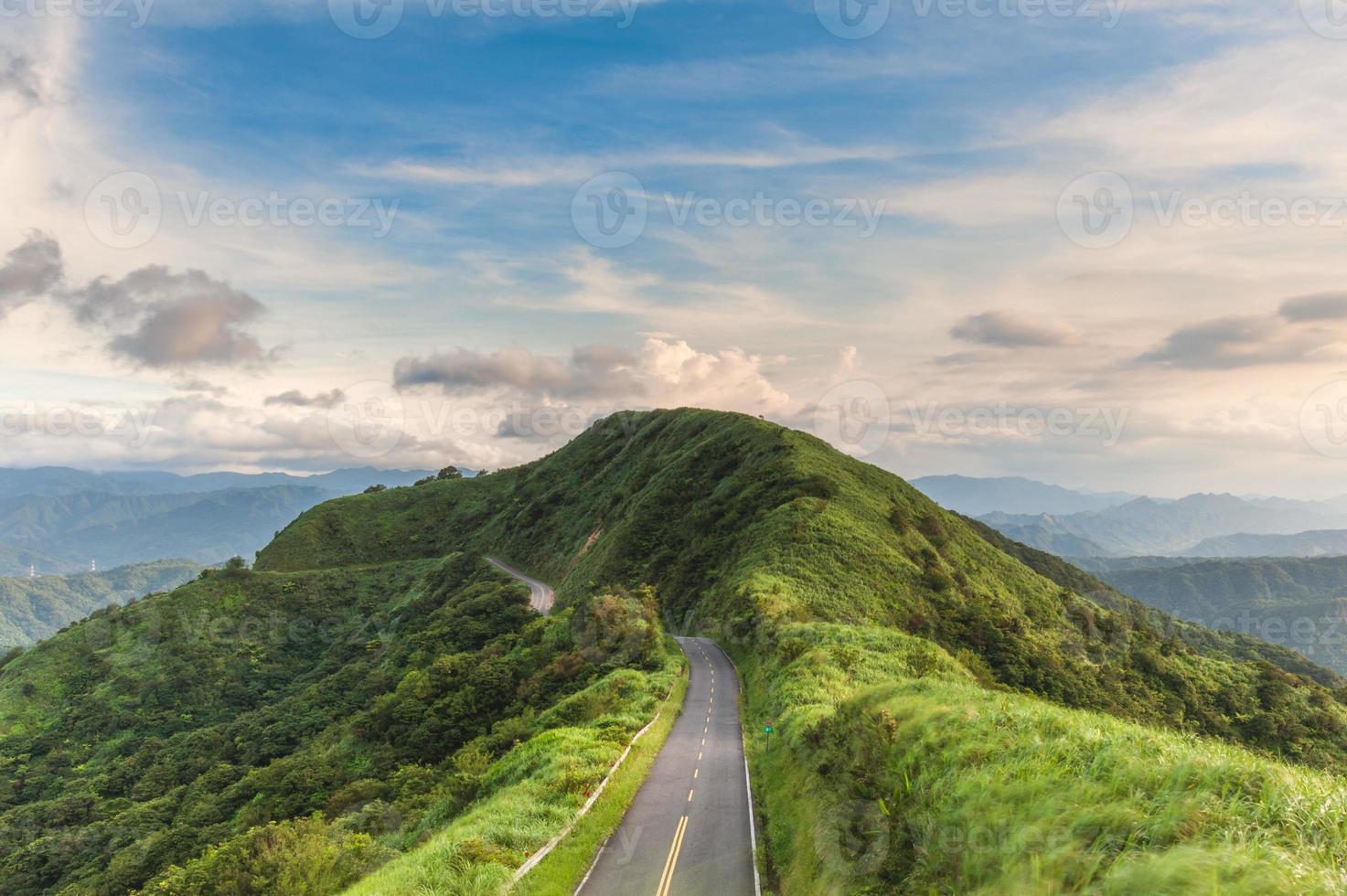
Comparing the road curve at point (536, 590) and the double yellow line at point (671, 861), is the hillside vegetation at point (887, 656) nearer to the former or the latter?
the road curve at point (536, 590)

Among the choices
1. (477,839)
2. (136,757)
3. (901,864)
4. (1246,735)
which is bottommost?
(136,757)

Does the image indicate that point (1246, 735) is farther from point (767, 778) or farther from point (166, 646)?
point (166, 646)

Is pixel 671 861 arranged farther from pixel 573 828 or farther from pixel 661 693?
pixel 661 693

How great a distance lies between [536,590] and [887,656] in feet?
228

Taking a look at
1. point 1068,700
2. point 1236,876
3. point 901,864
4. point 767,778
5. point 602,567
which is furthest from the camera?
point 602,567

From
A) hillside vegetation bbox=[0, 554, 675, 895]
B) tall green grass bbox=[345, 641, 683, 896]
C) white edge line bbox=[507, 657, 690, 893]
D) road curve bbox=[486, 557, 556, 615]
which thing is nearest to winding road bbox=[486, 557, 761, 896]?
white edge line bbox=[507, 657, 690, 893]

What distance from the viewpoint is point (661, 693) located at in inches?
1438

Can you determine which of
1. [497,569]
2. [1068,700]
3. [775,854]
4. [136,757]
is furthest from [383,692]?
[1068,700]

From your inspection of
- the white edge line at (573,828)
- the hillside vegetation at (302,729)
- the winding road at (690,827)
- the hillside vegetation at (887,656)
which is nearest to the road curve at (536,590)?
the hillside vegetation at (887,656)

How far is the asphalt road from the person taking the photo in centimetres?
1717

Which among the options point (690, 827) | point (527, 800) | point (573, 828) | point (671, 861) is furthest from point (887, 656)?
point (527, 800)

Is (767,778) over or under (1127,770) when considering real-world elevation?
under

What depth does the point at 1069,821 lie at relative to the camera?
28.2ft

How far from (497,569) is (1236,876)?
109839 mm
